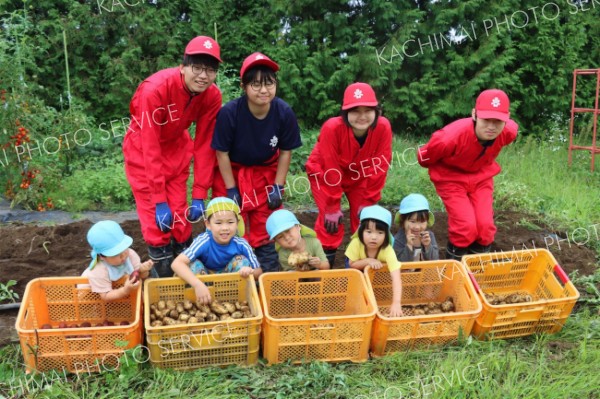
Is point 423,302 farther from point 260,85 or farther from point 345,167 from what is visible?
point 260,85

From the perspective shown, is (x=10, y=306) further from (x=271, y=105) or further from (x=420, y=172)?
(x=420, y=172)

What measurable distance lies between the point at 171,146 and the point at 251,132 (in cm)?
62

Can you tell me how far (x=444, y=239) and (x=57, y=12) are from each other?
6.92 meters

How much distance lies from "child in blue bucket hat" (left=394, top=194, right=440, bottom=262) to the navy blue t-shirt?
971 mm

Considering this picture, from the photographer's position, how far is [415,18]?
325 inches

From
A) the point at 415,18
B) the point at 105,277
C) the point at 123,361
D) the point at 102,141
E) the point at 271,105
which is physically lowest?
the point at 123,361

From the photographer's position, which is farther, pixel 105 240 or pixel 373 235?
pixel 373 235

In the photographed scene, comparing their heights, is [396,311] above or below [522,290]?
above

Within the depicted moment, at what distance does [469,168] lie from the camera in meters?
4.21

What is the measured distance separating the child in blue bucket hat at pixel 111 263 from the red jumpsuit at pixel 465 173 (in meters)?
2.32

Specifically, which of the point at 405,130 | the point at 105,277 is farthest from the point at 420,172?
the point at 105,277

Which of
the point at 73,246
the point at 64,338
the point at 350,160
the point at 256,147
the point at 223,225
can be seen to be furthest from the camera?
the point at 73,246

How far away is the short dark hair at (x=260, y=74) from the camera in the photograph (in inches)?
139

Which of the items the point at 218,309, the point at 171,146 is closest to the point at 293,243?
the point at 218,309
